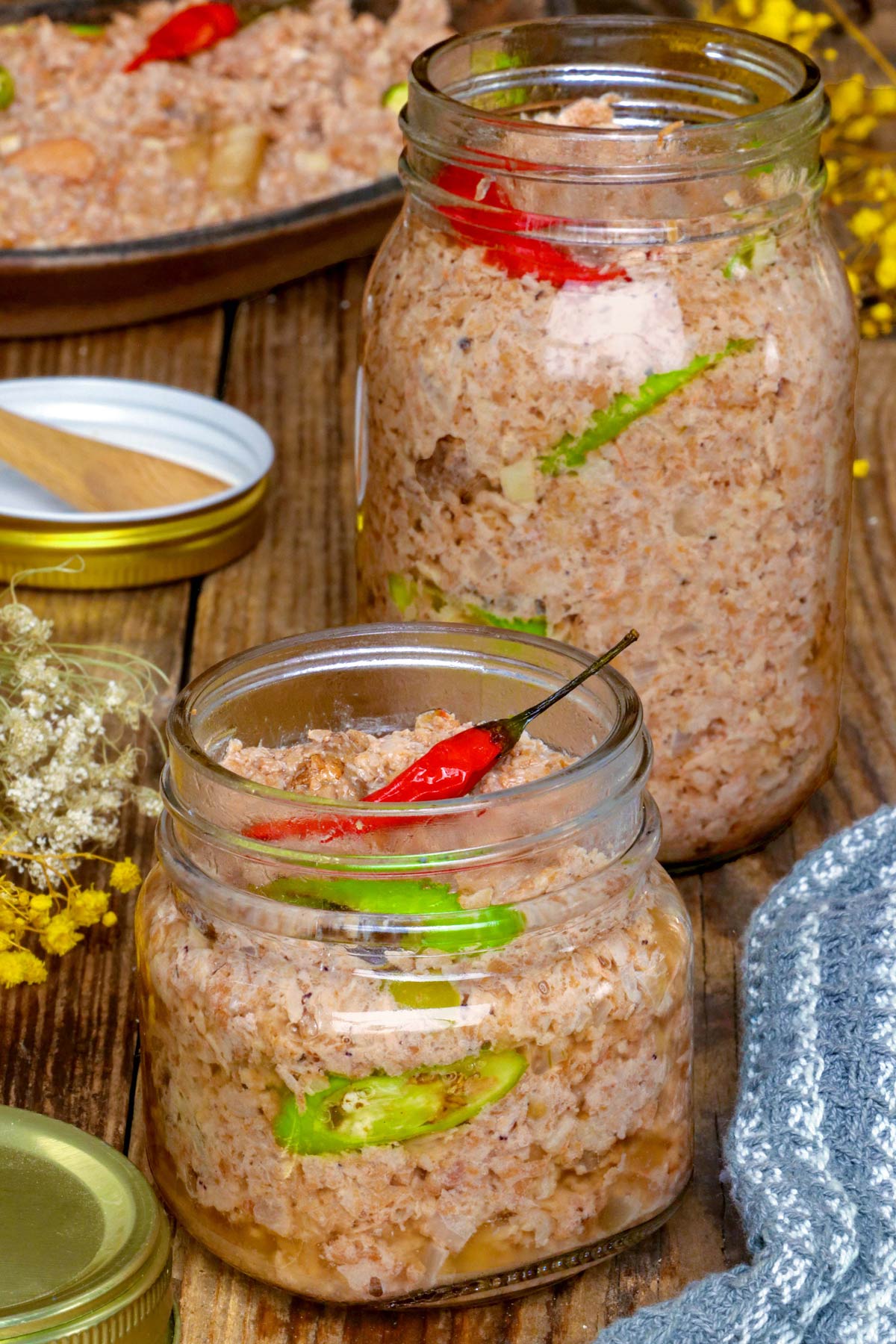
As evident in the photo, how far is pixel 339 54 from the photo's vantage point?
2021 millimetres

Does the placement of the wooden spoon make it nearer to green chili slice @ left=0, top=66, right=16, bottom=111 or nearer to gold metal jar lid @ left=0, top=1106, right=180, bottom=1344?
green chili slice @ left=0, top=66, right=16, bottom=111

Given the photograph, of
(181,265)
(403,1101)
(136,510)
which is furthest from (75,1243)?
(181,265)

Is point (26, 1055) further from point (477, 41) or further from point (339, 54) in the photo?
point (339, 54)

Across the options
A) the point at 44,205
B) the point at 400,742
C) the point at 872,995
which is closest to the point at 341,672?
the point at 400,742

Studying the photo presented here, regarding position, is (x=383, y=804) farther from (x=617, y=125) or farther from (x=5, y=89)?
(x=5, y=89)

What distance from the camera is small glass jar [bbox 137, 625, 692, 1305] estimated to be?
761 millimetres

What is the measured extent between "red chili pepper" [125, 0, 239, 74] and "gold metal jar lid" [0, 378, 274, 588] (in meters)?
0.55

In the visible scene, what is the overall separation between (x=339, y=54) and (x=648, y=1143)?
1.51 metres

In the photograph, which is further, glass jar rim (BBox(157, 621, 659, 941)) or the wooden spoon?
the wooden spoon

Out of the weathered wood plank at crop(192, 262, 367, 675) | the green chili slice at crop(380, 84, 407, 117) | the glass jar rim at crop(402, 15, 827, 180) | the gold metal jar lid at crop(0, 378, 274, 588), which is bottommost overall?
the weathered wood plank at crop(192, 262, 367, 675)

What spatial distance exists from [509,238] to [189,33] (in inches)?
43.7

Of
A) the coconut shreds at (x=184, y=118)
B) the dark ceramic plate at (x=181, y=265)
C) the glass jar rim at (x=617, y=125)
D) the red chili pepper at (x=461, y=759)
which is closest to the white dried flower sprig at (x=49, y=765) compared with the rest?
the red chili pepper at (x=461, y=759)

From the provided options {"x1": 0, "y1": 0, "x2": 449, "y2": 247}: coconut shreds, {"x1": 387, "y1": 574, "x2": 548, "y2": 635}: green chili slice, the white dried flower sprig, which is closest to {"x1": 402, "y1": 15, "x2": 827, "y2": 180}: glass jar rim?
{"x1": 387, "y1": 574, "x2": 548, "y2": 635}: green chili slice

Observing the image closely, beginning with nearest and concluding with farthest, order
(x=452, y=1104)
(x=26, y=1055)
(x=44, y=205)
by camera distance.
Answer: (x=452, y=1104), (x=26, y=1055), (x=44, y=205)
